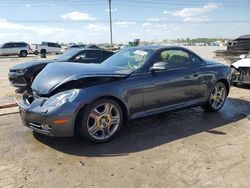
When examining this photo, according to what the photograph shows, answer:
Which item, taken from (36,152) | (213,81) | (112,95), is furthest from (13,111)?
(213,81)

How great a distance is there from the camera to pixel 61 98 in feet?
13.9

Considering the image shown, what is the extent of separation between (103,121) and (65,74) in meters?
0.95

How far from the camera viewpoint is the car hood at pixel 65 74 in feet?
14.5

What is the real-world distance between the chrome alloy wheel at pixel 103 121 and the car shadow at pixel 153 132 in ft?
0.53

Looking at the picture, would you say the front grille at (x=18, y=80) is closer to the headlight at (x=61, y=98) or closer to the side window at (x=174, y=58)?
the headlight at (x=61, y=98)

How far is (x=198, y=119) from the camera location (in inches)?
235

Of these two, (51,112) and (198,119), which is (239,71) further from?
(51,112)

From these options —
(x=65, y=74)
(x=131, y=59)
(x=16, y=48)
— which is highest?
(x=131, y=59)

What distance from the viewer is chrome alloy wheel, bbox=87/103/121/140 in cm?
447

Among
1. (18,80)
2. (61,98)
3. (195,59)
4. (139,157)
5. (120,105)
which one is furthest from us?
(18,80)

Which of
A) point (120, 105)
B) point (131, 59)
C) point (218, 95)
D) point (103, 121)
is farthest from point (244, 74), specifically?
point (103, 121)

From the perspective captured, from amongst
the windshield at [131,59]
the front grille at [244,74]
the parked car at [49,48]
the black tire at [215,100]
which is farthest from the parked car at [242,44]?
the parked car at [49,48]

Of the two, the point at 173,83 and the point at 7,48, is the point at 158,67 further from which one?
the point at 7,48

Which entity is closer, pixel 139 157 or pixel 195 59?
pixel 139 157
